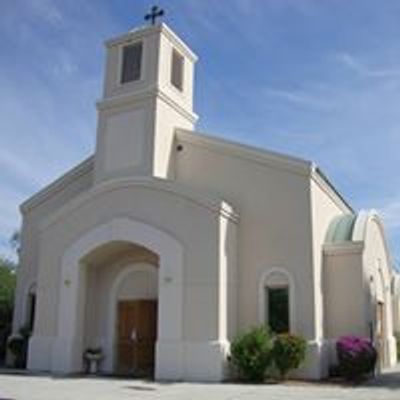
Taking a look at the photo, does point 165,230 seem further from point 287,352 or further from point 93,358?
point 287,352

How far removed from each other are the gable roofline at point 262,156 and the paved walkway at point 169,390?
702 centimetres

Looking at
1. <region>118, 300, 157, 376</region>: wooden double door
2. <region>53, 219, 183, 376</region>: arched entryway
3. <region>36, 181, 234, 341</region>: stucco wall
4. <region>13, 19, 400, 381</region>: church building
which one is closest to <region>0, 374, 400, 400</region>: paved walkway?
<region>13, 19, 400, 381</region>: church building

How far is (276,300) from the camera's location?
21609 millimetres

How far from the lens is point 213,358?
1964cm

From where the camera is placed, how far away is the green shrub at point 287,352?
19.4 metres

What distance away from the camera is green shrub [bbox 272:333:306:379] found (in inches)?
765

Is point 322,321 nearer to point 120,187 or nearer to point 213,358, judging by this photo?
point 213,358

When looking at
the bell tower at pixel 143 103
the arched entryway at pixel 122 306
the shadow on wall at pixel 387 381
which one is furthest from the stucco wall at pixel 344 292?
A: the bell tower at pixel 143 103

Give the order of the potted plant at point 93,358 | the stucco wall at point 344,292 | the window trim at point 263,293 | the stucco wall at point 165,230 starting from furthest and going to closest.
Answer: the potted plant at point 93,358
the stucco wall at point 344,292
the window trim at point 263,293
the stucco wall at point 165,230

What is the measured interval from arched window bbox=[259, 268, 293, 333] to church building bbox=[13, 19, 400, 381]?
3 centimetres

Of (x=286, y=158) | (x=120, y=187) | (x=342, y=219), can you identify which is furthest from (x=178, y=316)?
(x=342, y=219)

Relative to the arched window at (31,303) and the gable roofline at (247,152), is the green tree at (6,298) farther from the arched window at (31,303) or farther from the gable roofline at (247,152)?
the gable roofline at (247,152)

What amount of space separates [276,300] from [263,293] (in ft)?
1.54

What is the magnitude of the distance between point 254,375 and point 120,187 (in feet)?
24.8
